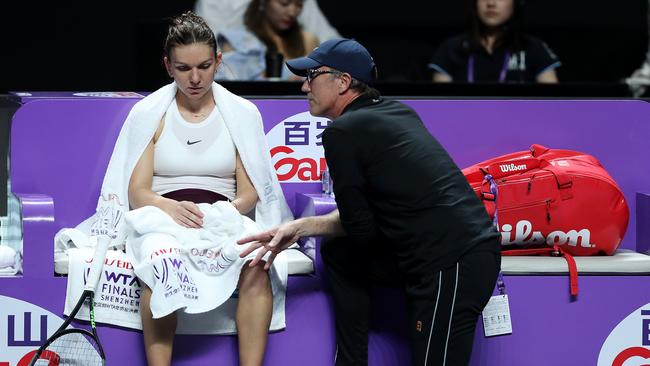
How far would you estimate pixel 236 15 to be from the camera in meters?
7.47

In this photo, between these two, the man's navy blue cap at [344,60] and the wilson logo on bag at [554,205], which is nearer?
the man's navy blue cap at [344,60]

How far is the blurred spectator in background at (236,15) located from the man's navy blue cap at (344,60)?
297 cm

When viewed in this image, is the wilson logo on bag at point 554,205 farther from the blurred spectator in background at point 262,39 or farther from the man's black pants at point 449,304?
the blurred spectator in background at point 262,39

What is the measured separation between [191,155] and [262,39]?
7.56 ft

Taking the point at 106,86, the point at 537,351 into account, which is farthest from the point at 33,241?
the point at 106,86

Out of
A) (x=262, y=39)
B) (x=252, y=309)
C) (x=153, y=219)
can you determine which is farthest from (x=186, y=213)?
(x=262, y=39)

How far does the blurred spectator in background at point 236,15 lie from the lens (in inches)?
294

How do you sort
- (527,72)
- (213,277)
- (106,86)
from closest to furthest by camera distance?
1. (213,277)
2. (527,72)
3. (106,86)

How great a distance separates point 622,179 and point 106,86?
144 inches

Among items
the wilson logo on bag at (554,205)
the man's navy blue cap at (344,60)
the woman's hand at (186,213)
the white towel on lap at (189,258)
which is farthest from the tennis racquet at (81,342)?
the wilson logo on bag at (554,205)

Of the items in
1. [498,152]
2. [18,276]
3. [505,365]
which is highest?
[498,152]

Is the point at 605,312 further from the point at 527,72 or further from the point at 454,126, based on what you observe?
the point at 527,72

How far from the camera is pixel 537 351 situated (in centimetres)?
486

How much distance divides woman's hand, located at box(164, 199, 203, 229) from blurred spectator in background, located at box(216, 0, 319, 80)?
2.15m
